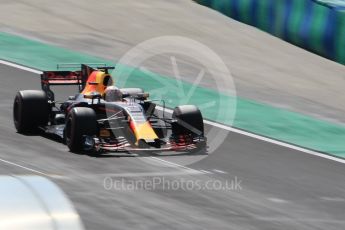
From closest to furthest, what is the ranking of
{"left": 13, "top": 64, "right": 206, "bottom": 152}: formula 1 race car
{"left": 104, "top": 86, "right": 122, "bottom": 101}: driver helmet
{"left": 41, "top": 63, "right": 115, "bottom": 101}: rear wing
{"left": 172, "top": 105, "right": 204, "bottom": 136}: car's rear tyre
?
{"left": 13, "top": 64, "right": 206, "bottom": 152}: formula 1 race car < {"left": 104, "top": 86, "right": 122, "bottom": 101}: driver helmet < {"left": 172, "top": 105, "right": 204, "bottom": 136}: car's rear tyre < {"left": 41, "top": 63, "right": 115, "bottom": 101}: rear wing

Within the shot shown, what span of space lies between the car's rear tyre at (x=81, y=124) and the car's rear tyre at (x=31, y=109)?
3.97ft

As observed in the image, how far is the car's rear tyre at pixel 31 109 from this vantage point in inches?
576

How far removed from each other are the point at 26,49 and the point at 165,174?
31.6 feet

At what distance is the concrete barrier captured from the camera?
24.0m

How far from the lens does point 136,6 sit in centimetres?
2770

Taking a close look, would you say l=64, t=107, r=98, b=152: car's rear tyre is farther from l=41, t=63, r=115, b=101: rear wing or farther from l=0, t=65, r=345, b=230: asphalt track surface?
l=41, t=63, r=115, b=101: rear wing

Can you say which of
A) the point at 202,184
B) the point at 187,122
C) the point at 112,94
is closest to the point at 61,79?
the point at 112,94

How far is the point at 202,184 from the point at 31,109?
3.29 metres

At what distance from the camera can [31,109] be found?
14.7 metres

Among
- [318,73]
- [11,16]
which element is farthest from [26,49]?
[318,73]

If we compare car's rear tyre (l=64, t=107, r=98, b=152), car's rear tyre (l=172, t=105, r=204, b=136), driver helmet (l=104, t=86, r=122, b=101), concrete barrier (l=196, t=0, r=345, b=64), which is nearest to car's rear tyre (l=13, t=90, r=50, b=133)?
driver helmet (l=104, t=86, r=122, b=101)

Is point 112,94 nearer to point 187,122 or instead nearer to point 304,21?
point 187,122

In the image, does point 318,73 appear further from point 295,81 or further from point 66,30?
point 66,30

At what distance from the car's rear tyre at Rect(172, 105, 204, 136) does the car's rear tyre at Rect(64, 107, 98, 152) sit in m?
1.52
